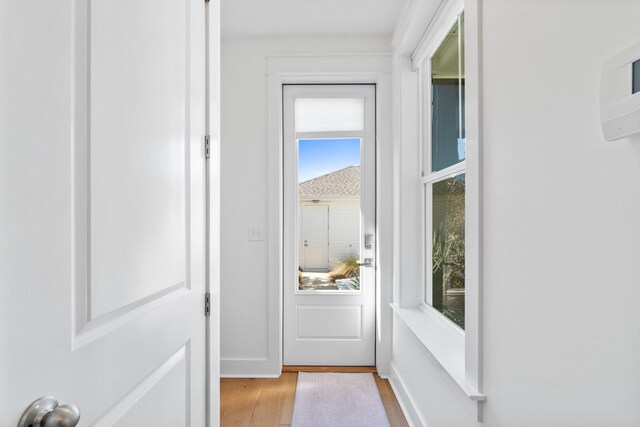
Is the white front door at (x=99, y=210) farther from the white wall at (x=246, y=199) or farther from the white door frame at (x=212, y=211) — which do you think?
the white wall at (x=246, y=199)

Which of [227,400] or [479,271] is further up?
[479,271]

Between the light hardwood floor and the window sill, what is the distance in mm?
576

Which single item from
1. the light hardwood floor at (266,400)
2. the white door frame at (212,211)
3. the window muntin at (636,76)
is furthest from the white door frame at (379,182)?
the window muntin at (636,76)

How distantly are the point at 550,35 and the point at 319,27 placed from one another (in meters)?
2.08

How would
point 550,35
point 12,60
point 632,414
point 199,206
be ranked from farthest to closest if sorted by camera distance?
point 199,206 → point 550,35 → point 632,414 → point 12,60

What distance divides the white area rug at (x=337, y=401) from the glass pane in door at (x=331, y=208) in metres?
0.66

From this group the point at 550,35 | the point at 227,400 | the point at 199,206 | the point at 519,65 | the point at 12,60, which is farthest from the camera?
the point at 227,400

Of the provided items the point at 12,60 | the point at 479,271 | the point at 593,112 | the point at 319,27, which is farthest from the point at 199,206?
the point at 319,27

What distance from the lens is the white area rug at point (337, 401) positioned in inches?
85.7

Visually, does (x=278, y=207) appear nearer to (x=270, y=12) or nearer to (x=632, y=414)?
(x=270, y=12)

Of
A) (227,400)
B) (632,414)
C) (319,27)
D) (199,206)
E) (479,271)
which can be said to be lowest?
(227,400)

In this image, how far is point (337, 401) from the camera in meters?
2.40

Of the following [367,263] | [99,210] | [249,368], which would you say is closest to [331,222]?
[367,263]

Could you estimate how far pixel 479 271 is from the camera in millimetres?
1246
